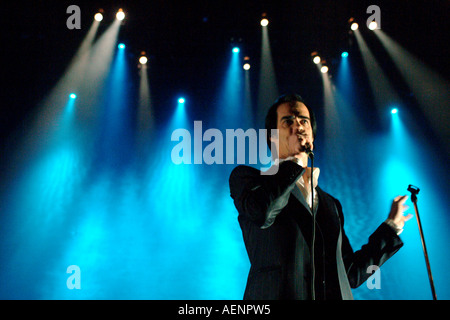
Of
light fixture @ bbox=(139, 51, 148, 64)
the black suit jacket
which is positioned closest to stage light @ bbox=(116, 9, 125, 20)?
light fixture @ bbox=(139, 51, 148, 64)

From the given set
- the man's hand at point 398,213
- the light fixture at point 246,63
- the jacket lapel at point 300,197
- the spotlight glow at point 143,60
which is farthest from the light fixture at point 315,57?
the jacket lapel at point 300,197

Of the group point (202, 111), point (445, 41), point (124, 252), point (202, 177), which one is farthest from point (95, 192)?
point (445, 41)

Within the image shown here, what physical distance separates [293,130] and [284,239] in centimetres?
51

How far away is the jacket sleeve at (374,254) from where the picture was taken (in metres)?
1.64

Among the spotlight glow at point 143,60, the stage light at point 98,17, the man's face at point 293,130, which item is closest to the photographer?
the man's face at point 293,130

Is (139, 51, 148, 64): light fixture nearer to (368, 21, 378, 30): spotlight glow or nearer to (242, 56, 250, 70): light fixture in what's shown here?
(242, 56, 250, 70): light fixture

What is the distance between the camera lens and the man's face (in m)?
1.58

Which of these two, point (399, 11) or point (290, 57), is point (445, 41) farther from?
point (290, 57)

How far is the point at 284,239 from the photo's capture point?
1390 mm

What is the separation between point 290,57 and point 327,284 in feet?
17.1

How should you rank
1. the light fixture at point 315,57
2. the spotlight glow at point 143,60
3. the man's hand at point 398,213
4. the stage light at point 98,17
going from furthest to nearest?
the spotlight glow at point 143,60
the light fixture at point 315,57
the stage light at point 98,17
the man's hand at point 398,213

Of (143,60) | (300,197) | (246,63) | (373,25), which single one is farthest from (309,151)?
(143,60)

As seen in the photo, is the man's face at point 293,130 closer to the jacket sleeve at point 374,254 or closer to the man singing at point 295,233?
the man singing at point 295,233

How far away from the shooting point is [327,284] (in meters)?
1.32
